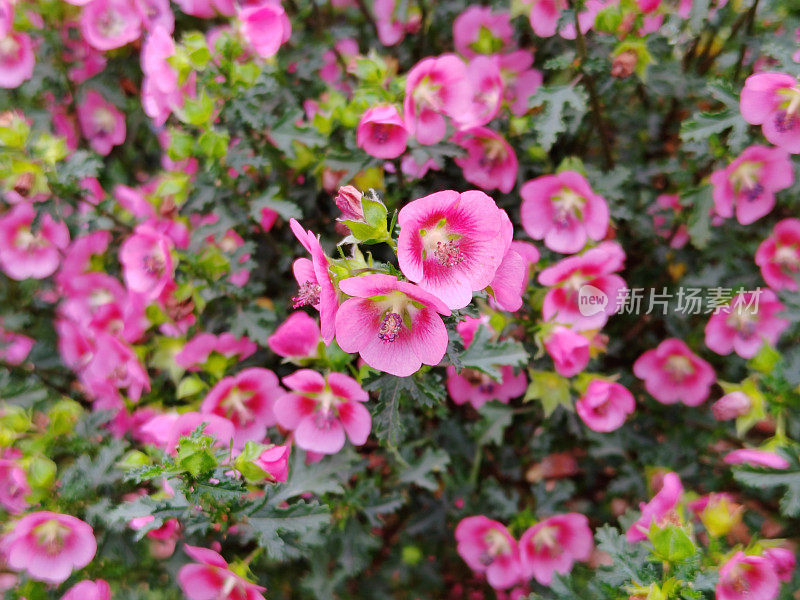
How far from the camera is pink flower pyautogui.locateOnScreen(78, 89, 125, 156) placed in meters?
2.21

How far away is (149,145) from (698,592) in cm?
214

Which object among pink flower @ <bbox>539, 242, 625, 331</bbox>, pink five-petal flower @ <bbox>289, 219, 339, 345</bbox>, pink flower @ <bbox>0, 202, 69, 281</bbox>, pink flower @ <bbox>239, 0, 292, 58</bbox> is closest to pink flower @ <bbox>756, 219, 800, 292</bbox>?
pink flower @ <bbox>539, 242, 625, 331</bbox>

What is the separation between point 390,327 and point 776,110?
3.89 feet

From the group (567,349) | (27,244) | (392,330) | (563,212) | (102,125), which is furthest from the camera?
(102,125)

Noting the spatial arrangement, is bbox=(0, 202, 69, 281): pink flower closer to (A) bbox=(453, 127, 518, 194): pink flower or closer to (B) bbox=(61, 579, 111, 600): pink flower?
(B) bbox=(61, 579, 111, 600): pink flower

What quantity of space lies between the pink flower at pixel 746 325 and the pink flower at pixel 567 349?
1.73 feet

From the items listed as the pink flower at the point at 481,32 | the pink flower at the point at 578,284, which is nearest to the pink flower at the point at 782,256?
the pink flower at the point at 578,284

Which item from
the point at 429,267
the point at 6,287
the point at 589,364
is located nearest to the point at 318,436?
the point at 429,267

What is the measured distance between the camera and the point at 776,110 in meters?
1.58

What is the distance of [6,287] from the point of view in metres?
2.30

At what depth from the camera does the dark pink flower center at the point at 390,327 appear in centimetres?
113

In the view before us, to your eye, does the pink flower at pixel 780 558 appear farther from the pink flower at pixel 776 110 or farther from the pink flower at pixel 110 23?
the pink flower at pixel 110 23

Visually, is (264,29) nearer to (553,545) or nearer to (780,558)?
(553,545)

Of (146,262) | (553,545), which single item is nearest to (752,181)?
(553,545)
